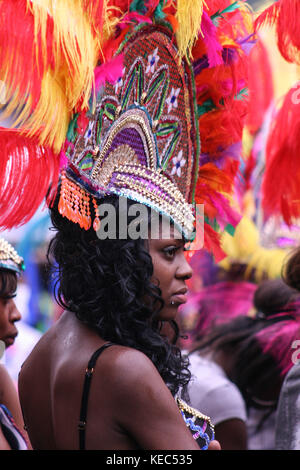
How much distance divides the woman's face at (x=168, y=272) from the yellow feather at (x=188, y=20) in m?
0.66

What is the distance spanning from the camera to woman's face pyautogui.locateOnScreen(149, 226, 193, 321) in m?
2.01

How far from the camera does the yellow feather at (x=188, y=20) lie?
2170 mm

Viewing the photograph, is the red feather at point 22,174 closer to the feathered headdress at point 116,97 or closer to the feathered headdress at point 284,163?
the feathered headdress at point 116,97

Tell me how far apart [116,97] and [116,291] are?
2.00ft

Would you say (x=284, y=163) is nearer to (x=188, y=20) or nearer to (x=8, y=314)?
(x=188, y=20)

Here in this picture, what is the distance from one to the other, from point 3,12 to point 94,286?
31.1 inches

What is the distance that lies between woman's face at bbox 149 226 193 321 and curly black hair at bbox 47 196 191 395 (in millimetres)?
32

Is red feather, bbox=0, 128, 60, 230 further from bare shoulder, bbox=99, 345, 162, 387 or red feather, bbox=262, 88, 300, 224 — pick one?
red feather, bbox=262, 88, 300, 224

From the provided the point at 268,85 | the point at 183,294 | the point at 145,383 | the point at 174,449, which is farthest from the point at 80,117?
the point at 268,85

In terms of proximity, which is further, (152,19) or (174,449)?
(152,19)

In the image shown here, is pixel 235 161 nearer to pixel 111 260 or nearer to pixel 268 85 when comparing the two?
pixel 111 260

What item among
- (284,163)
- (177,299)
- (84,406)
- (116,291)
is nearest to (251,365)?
(284,163)

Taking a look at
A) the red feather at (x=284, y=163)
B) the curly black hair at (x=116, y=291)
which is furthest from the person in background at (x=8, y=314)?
the red feather at (x=284, y=163)

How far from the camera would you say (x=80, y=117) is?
2010 millimetres
